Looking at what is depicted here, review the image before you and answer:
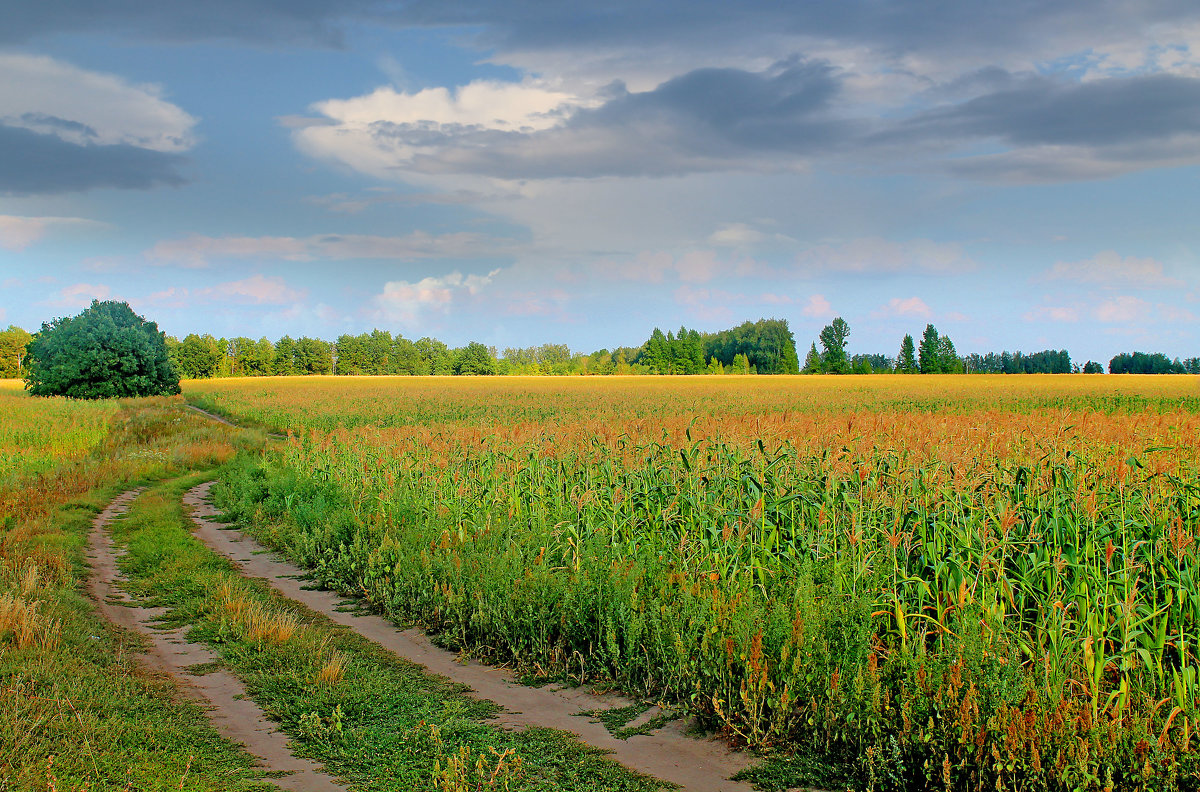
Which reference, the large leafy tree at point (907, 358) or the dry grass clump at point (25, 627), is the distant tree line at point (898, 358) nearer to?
the large leafy tree at point (907, 358)

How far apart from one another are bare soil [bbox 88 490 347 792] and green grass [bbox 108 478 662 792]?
0.11 meters

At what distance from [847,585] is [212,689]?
18.5 ft

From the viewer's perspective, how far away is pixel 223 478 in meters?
18.5

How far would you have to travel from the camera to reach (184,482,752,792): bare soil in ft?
16.5

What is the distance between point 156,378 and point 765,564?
2486 inches

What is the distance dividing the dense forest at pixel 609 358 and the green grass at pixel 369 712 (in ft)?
388

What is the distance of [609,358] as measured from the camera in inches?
6063

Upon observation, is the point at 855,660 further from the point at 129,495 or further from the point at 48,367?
the point at 48,367

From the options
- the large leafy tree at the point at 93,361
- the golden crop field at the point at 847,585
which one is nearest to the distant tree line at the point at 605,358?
the large leafy tree at the point at 93,361

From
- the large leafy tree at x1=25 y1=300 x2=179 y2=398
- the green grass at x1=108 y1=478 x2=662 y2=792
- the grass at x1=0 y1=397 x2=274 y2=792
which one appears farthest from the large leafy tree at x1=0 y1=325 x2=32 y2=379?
the green grass at x1=108 y1=478 x2=662 y2=792

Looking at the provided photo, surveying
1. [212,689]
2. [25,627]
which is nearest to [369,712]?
[212,689]

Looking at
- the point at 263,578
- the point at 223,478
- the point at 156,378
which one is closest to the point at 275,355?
the point at 156,378

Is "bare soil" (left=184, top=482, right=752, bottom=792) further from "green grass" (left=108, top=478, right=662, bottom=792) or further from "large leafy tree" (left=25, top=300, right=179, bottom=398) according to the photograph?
"large leafy tree" (left=25, top=300, right=179, bottom=398)

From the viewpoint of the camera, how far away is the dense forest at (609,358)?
12431cm
